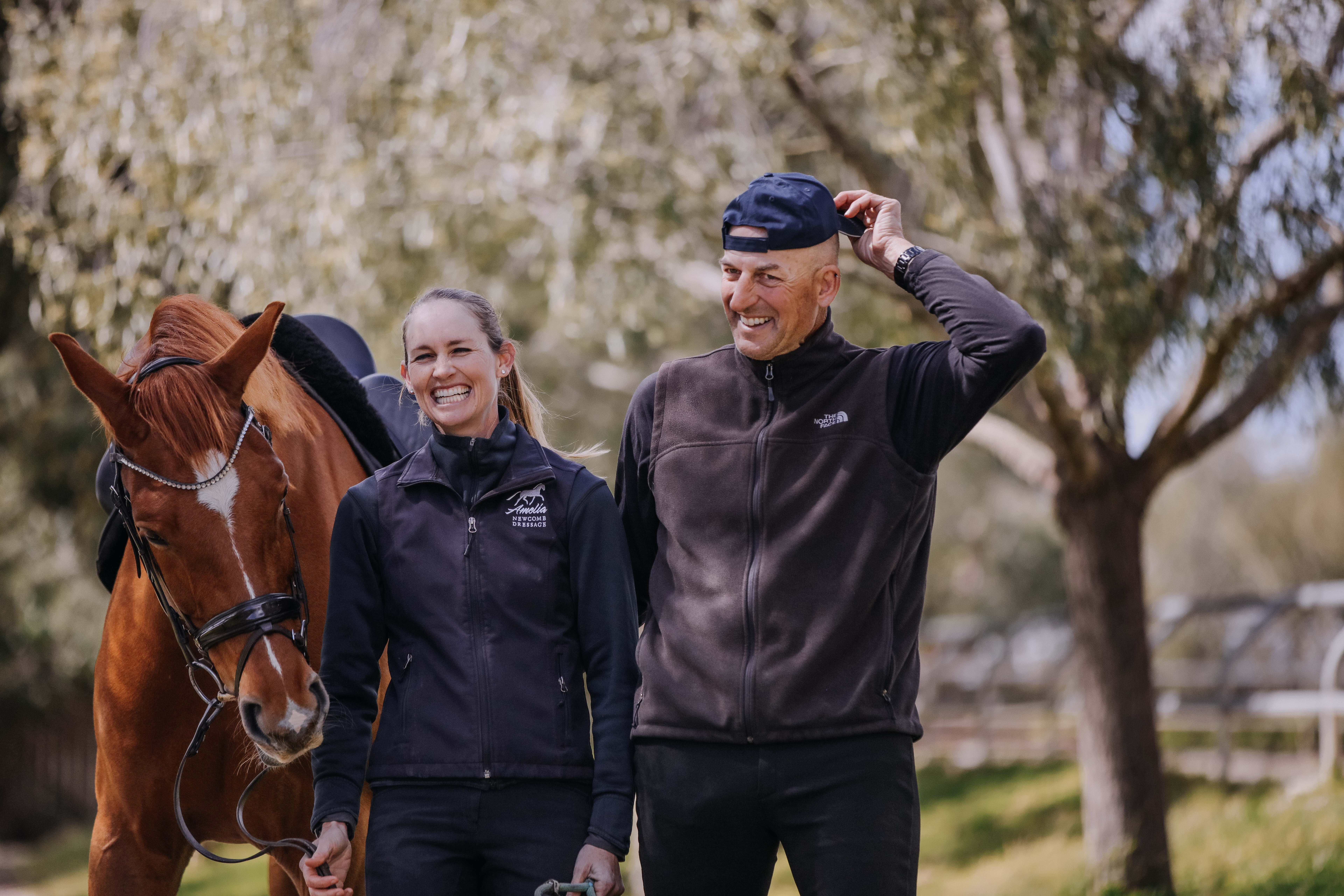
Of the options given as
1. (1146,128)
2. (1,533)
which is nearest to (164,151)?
(1146,128)

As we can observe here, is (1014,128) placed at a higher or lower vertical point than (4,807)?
higher

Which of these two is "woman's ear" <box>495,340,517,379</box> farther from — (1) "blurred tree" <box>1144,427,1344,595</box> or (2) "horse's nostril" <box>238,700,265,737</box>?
(1) "blurred tree" <box>1144,427,1344,595</box>

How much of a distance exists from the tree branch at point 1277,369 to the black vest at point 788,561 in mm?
4215

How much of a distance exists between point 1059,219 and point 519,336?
26.5ft

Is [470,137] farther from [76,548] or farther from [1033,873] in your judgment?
[76,548]

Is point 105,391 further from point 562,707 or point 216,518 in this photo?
point 562,707

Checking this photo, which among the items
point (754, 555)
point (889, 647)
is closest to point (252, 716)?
point (754, 555)

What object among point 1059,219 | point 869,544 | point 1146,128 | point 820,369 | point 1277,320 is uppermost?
point 1146,128

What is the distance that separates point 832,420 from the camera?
92.0 inches

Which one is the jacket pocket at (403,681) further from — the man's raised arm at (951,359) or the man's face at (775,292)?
the man's raised arm at (951,359)

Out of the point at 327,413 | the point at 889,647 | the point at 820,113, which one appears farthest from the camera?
the point at 820,113

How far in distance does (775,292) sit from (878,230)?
307 mm

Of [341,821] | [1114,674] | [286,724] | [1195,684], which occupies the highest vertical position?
[286,724]

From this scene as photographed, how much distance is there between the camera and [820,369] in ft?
7.88
